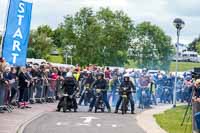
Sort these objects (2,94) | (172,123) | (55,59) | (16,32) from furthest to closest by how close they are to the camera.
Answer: (55,59) → (16,32) → (2,94) → (172,123)

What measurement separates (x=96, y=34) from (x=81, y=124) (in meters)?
54.1

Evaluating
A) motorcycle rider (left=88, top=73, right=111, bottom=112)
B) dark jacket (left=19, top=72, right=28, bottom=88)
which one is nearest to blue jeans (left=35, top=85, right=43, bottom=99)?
motorcycle rider (left=88, top=73, right=111, bottom=112)

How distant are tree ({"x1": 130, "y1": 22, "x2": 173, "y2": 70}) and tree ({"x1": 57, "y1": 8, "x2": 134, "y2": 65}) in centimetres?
899

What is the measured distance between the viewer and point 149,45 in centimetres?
9712

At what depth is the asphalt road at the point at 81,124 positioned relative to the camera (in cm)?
1927

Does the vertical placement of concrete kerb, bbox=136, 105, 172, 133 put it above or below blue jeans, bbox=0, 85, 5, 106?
below

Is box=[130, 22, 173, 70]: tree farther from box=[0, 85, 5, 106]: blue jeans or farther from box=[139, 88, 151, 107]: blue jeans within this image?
box=[0, 85, 5, 106]: blue jeans

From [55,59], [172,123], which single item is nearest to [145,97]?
[172,123]

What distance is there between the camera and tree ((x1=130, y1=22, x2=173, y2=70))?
9050 cm

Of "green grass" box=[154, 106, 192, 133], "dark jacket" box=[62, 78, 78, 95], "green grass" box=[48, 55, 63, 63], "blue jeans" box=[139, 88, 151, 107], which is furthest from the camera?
"green grass" box=[48, 55, 63, 63]

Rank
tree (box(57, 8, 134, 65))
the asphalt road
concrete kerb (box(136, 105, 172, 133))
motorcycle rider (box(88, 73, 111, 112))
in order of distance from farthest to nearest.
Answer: tree (box(57, 8, 134, 65)) < motorcycle rider (box(88, 73, 111, 112)) < concrete kerb (box(136, 105, 172, 133)) < the asphalt road

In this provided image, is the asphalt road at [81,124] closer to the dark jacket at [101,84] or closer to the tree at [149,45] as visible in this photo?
the dark jacket at [101,84]

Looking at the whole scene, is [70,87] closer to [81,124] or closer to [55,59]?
[81,124]

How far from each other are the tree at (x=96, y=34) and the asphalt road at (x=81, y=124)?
160 ft
